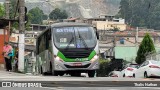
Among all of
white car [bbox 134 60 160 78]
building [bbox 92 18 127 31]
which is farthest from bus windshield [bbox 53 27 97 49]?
building [bbox 92 18 127 31]

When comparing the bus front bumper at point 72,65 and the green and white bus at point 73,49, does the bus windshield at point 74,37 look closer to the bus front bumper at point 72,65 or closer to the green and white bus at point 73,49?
the green and white bus at point 73,49

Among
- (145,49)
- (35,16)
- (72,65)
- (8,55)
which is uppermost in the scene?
(35,16)

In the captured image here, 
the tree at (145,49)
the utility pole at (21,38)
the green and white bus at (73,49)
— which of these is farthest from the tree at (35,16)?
the green and white bus at (73,49)

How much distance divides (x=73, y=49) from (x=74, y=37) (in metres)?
0.87

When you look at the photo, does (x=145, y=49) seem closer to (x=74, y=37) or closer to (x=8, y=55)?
(x=8, y=55)

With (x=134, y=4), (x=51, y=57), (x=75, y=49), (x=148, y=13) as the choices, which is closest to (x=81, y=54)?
(x=75, y=49)

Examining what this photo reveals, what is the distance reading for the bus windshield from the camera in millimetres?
23141

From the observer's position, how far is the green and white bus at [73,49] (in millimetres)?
22734

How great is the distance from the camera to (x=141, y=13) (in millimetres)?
152125

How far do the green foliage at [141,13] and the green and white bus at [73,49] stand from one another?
11811cm

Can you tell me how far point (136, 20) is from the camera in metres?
153

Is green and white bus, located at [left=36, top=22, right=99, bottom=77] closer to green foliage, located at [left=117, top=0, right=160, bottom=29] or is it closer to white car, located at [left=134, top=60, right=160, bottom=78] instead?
white car, located at [left=134, top=60, right=160, bottom=78]

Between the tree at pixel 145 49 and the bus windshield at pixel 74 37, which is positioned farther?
the tree at pixel 145 49

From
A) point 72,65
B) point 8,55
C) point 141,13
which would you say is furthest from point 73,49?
point 141,13
